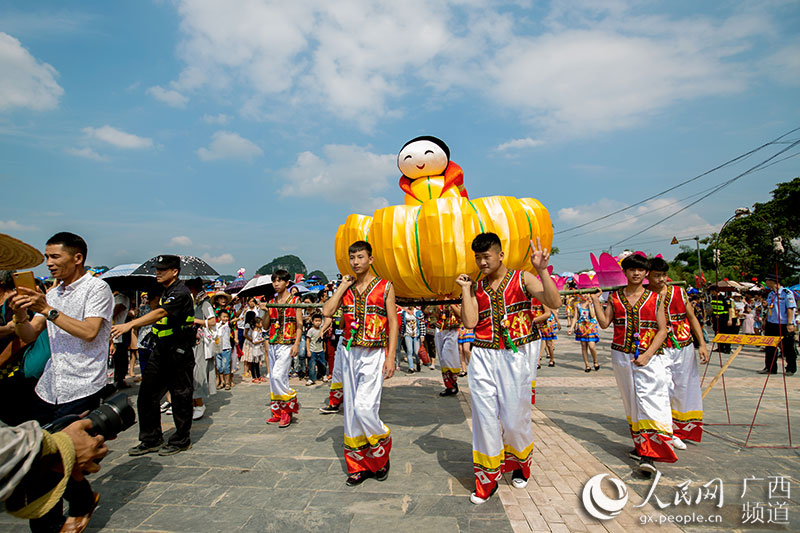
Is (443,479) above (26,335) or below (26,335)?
below

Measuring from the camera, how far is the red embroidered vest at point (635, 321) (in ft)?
13.7

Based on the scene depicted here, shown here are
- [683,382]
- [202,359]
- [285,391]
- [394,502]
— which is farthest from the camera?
[202,359]

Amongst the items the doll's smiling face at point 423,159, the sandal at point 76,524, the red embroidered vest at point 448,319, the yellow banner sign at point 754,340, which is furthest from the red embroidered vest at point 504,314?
the red embroidered vest at point 448,319

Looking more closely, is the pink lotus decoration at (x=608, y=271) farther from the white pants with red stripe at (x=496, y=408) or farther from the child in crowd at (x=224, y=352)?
the child in crowd at (x=224, y=352)

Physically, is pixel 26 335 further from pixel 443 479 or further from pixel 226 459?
pixel 443 479

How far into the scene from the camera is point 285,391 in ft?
18.7

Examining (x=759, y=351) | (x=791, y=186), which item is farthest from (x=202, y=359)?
(x=791, y=186)

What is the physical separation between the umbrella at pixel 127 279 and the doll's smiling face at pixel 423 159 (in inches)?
231

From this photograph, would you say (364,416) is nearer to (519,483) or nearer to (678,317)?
(519,483)

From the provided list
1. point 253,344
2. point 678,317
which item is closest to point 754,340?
point 678,317

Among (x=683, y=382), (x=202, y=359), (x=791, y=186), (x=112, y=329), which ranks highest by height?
(x=791, y=186)

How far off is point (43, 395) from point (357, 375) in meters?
2.42

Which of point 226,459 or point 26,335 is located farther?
point 226,459

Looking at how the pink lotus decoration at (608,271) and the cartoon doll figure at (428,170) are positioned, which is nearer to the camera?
the pink lotus decoration at (608,271)
